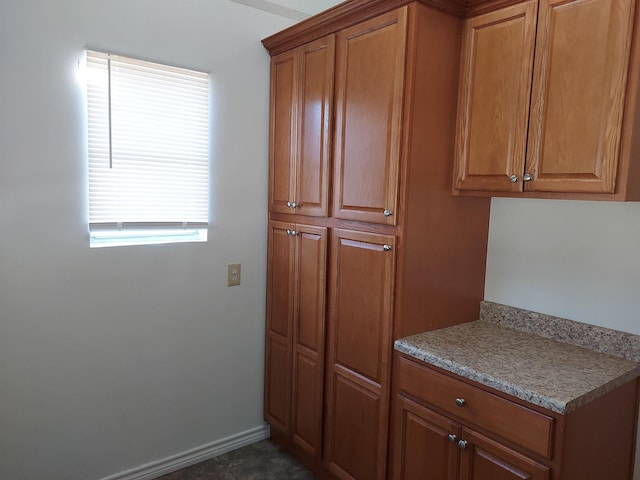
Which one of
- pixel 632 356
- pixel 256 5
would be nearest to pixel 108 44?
pixel 256 5

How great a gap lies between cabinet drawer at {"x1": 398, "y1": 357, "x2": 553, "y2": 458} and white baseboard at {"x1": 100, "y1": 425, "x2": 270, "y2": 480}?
4.01 feet

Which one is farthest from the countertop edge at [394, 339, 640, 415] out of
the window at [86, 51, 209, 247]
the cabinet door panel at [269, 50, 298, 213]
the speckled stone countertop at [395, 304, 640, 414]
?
the window at [86, 51, 209, 247]

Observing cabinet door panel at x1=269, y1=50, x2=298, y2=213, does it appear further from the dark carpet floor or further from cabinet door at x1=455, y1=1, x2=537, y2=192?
the dark carpet floor

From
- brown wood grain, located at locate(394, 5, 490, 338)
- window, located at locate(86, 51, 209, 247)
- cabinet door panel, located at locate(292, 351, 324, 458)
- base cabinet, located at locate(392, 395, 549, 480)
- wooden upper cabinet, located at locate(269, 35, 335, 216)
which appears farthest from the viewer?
cabinet door panel, located at locate(292, 351, 324, 458)

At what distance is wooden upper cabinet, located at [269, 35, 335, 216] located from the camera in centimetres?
213

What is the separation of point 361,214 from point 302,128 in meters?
0.60

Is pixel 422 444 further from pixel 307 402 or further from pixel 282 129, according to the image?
pixel 282 129

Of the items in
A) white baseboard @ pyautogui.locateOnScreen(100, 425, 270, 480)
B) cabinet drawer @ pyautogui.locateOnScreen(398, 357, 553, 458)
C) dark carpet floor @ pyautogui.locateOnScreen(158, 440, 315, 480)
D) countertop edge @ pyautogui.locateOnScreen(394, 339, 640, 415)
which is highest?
countertop edge @ pyautogui.locateOnScreen(394, 339, 640, 415)

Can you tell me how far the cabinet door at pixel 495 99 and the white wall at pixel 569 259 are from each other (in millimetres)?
320

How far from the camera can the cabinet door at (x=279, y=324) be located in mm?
2424

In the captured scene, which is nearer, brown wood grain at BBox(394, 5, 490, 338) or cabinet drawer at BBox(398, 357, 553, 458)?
cabinet drawer at BBox(398, 357, 553, 458)

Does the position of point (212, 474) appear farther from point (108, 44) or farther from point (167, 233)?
point (108, 44)

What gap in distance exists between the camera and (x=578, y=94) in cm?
153

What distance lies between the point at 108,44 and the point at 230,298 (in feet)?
4.41
